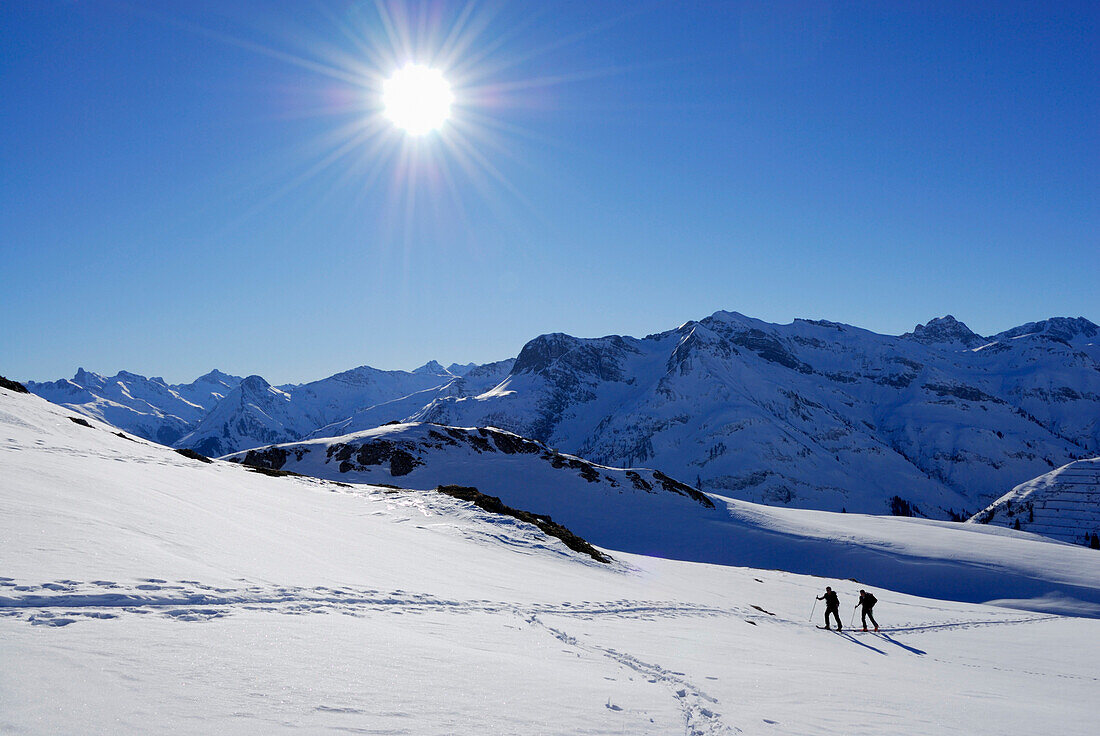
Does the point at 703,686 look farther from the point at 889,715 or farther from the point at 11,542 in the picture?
the point at 11,542

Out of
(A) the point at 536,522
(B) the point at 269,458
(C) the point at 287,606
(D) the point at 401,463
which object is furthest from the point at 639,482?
(C) the point at 287,606

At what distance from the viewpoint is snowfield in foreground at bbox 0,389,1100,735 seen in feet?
20.8

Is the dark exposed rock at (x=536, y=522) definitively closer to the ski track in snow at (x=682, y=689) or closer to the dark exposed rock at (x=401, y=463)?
the ski track in snow at (x=682, y=689)

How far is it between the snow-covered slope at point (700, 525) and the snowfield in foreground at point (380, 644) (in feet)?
139

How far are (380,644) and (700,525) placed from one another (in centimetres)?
7498

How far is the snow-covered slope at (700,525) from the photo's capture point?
6059 centimetres

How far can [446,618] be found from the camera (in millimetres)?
12961

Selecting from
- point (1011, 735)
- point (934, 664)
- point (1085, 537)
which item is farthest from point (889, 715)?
point (1085, 537)

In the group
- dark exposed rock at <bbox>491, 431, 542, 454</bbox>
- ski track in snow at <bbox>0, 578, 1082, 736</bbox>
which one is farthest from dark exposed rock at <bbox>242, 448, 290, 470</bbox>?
ski track in snow at <bbox>0, 578, 1082, 736</bbox>

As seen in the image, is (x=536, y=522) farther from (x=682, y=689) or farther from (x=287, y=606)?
(x=682, y=689)

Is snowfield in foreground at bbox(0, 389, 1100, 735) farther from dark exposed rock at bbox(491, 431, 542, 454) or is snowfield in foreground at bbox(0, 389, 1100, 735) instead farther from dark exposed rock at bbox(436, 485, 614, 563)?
dark exposed rock at bbox(491, 431, 542, 454)

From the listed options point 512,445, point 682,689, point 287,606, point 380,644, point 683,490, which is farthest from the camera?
point 512,445

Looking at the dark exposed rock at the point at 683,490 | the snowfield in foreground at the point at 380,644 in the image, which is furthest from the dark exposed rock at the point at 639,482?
the snowfield in foreground at the point at 380,644

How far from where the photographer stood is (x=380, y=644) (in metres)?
9.38
